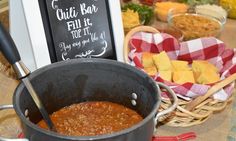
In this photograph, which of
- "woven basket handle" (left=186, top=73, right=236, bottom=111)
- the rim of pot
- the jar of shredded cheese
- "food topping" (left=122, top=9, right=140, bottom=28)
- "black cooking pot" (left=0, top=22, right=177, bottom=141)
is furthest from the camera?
the jar of shredded cheese

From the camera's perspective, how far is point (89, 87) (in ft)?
2.37

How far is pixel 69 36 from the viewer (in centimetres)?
85

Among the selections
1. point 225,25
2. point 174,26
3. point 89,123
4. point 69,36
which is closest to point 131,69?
point 89,123

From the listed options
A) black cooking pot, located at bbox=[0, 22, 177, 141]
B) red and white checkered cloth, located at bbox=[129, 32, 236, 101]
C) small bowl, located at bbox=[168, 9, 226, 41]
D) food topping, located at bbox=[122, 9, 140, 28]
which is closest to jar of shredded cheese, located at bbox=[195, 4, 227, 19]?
small bowl, located at bbox=[168, 9, 226, 41]

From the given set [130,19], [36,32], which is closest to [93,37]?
[36,32]

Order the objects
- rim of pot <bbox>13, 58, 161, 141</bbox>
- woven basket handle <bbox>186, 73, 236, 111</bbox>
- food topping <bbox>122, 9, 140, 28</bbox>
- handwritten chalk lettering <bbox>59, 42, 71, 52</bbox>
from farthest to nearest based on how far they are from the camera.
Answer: food topping <bbox>122, 9, 140, 28</bbox> → handwritten chalk lettering <bbox>59, 42, 71, 52</bbox> → woven basket handle <bbox>186, 73, 236, 111</bbox> → rim of pot <bbox>13, 58, 161, 141</bbox>

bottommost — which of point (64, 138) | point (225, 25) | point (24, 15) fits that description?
point (225, 25)

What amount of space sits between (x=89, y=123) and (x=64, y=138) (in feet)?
0.49

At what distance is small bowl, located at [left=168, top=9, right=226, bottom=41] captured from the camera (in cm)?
110

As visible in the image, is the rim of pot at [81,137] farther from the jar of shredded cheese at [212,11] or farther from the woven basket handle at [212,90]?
the jar of shredded cheese at [212,11]

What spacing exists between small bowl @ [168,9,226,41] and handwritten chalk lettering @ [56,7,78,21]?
384 millimetres

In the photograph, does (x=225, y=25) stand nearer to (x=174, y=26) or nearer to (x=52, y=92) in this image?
(x=174, y=26)

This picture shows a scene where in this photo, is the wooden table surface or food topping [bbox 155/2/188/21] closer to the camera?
the wooden table surface

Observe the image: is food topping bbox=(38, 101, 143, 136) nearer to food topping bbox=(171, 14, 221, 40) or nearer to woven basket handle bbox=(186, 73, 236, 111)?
woven basket handle bbox=(186, 73, 236, 111)
